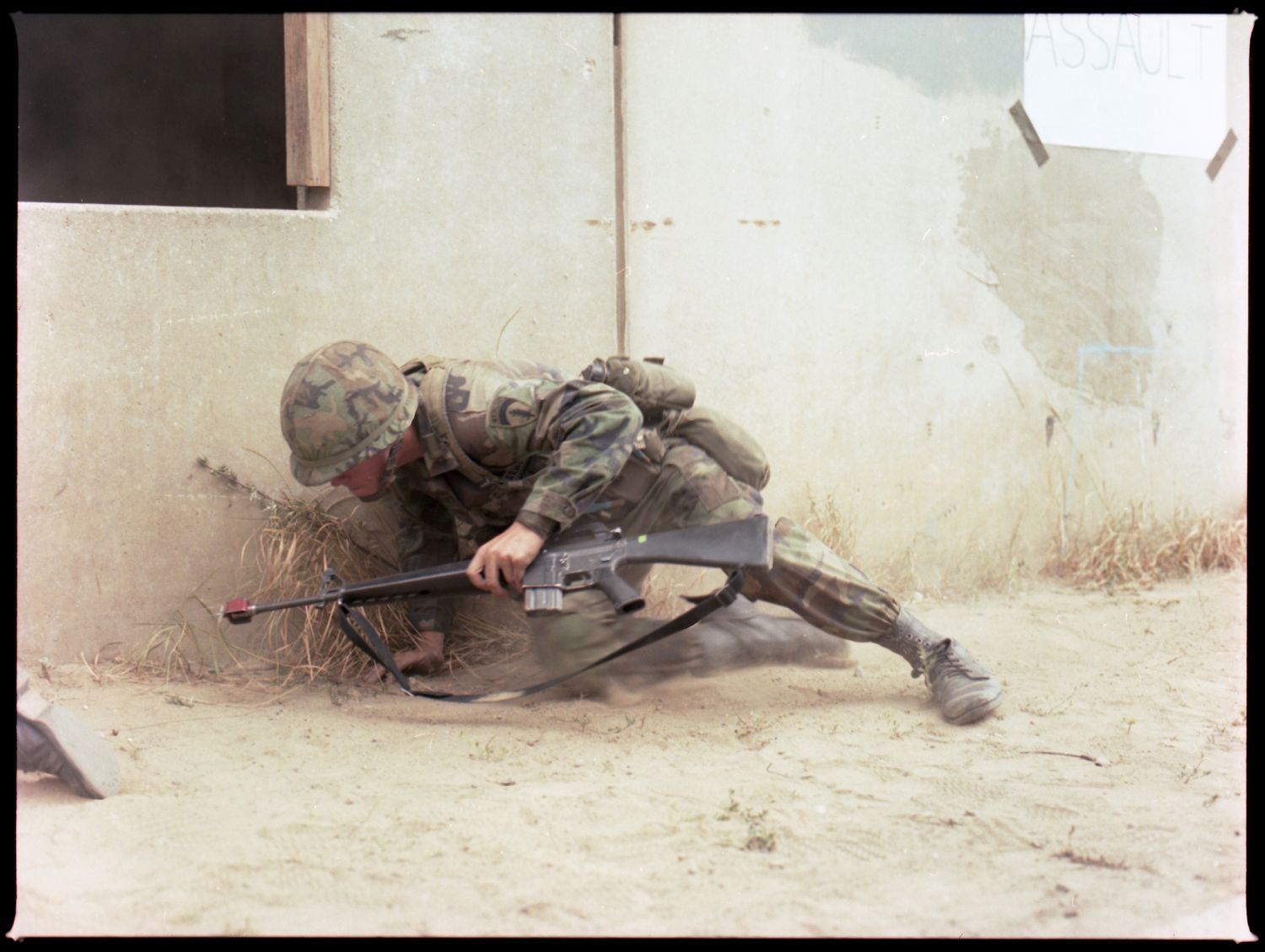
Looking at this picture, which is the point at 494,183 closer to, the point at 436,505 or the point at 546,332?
the point at 546,332

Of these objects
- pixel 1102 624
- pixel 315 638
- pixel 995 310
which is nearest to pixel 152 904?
pixel 315 638

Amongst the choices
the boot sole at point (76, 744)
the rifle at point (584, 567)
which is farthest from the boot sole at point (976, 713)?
the boot sole at point (76, 744)

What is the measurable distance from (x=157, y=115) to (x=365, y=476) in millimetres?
3704

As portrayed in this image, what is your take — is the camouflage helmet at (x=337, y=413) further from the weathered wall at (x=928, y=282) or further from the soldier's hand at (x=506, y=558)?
the weathered wall at (x=928, y=282)

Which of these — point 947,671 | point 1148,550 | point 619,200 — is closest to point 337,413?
point 619,200

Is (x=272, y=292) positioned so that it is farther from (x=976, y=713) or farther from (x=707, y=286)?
(x=976, y=713)

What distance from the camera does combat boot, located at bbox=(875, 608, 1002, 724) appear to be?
2.96 meters

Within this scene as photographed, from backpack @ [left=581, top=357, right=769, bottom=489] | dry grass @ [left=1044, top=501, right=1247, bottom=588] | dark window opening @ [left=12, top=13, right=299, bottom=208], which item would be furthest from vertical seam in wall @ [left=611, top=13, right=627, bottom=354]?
dark window opening @ [left=12, top=13, right=299, bottom=208]

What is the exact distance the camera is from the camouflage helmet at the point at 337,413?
2.79 m

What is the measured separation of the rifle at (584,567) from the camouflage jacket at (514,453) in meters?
0.08

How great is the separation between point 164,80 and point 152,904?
487 cm

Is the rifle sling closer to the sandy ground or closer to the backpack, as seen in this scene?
the sandy ground

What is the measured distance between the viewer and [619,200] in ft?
12.1

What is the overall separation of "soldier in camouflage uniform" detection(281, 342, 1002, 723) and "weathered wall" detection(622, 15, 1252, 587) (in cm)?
82
